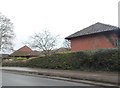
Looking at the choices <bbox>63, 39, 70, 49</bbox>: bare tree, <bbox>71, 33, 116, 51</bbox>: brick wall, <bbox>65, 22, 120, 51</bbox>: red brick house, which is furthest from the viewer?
<bbox>63, 39, 70, 49</bbox>: bare tree

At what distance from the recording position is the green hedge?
2155 centimetres

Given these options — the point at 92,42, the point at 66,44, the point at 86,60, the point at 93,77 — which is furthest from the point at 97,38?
the point at 66,44

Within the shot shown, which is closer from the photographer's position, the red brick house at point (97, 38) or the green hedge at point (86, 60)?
the green hedge at point (86, 60)

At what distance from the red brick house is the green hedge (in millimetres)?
4699

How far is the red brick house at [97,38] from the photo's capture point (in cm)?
3036

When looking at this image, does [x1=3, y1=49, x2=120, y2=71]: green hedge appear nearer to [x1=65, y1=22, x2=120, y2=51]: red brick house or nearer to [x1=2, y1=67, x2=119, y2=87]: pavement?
[x1=2, y1=67, x2=119, y2=87]: pavement

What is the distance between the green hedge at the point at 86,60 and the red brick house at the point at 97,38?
470cm

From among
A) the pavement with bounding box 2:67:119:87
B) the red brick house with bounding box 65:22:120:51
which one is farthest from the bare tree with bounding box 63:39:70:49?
the pavement with bounding box 2:67:119:87

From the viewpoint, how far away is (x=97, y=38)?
33844 millimetres

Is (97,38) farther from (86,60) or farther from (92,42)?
(86,60)

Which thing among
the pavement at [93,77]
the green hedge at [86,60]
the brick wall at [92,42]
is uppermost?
the brick wall at [92,42]

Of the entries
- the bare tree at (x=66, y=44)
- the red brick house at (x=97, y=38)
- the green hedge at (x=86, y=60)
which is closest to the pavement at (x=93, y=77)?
the green hedge at (x=86, y=60)

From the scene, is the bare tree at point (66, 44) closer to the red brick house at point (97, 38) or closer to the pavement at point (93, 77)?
the red brick house at point (97, 38)

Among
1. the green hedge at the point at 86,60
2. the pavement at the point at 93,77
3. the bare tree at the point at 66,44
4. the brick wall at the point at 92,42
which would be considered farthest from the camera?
the bare tree at the point at 66,44
